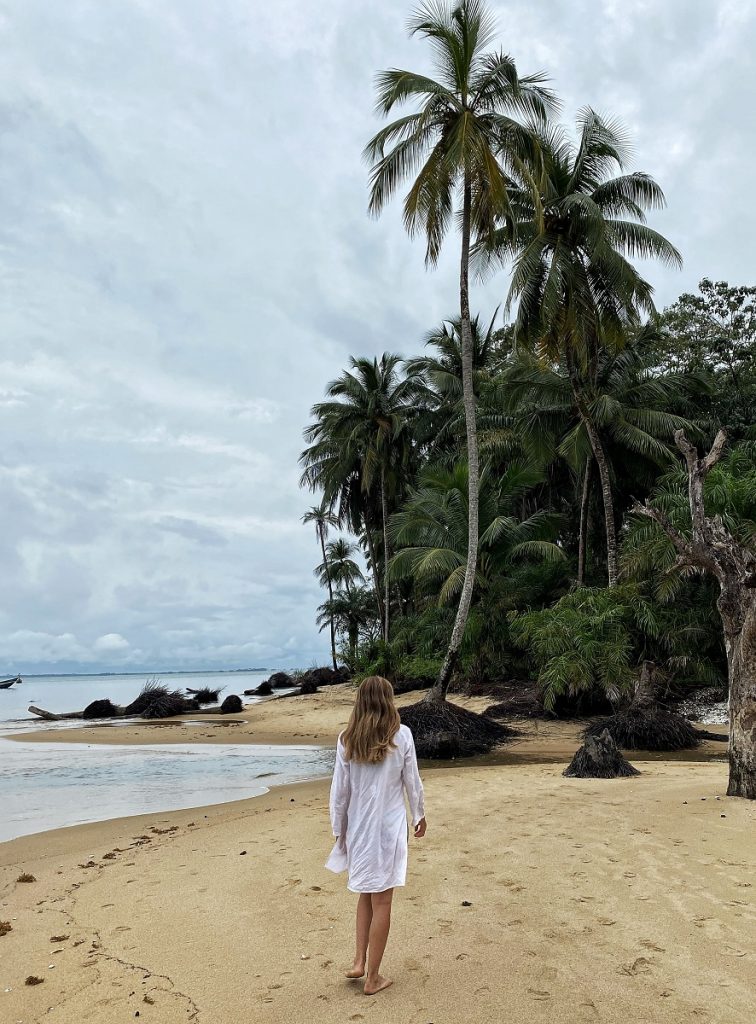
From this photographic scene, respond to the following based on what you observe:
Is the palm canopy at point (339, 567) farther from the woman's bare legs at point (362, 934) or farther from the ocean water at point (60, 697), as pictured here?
the woman's bare legs at point (362, 934)

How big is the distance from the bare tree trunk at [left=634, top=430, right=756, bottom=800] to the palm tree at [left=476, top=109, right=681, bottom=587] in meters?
11.7

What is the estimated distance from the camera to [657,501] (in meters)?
19.1

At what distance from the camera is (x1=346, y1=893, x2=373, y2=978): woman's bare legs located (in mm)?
3795

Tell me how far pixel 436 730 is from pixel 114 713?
69.5ft

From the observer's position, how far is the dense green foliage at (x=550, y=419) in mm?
16781

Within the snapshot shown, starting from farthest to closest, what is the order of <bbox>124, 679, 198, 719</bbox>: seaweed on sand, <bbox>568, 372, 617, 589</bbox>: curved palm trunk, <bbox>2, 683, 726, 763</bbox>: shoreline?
<bbox>124, 679, 198, 719</bbox>: seaweed on sand → <bbox>568, 372, 617, 589</bbox>: curved palm trunk → <bbox>2, 683, 726, 763</bbox>: shoreline

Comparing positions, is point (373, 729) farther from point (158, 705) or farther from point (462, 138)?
point (158, 705)

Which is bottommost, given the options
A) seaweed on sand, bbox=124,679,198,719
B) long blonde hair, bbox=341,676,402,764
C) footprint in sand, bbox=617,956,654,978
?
footprint in sand, bbox=617,956,654,978

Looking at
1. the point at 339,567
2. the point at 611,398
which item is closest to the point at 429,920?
the point at 611,398

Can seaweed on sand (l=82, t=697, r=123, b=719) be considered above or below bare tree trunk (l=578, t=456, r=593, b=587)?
below

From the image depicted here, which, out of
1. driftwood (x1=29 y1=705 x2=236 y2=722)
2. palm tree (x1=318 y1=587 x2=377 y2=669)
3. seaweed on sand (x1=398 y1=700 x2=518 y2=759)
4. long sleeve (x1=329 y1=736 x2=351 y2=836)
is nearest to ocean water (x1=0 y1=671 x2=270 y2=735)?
driftwood (x1=29 y1=705 x2=236 y2=722)

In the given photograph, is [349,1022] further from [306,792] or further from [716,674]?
[716,674]

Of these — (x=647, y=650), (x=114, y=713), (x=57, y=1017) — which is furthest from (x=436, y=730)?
(x=114, y=713)

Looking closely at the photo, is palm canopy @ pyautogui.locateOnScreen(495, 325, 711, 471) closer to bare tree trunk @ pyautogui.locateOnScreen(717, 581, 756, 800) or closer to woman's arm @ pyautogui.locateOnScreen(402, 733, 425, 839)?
bare tree trunk @ pyautogui.locateOnScreen(717, 581, 756, 800)
